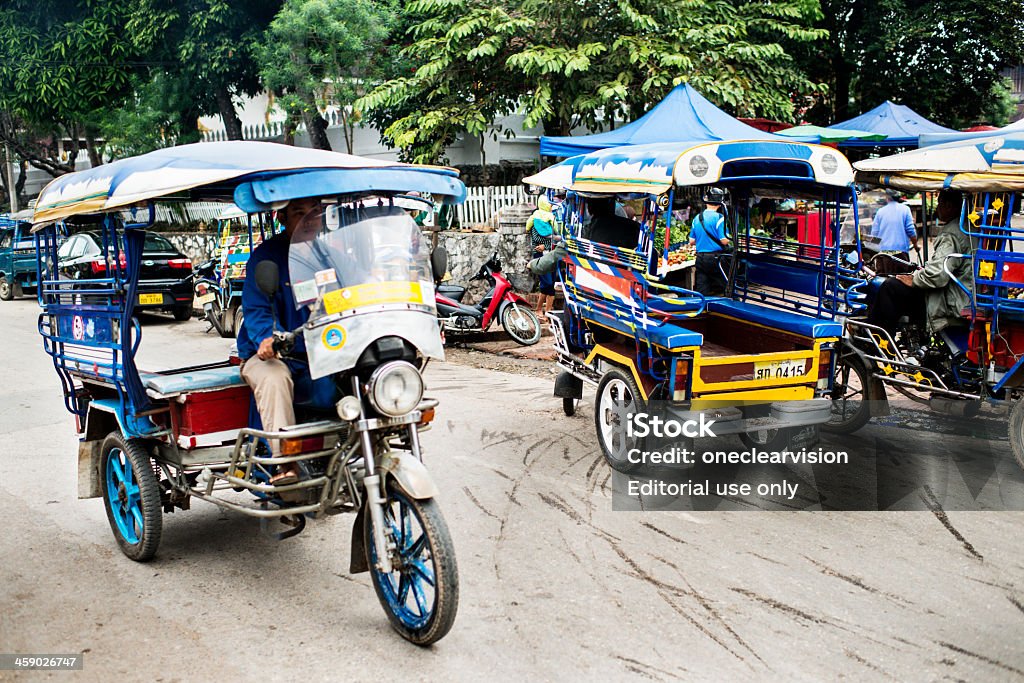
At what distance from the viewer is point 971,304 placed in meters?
7.00

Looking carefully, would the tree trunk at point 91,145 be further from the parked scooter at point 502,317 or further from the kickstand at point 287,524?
the kickstand at point 287,524

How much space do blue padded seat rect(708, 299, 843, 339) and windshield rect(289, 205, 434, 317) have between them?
3.35 metres

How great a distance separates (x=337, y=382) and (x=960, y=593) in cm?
322

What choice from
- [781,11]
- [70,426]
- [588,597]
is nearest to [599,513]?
[588,597]

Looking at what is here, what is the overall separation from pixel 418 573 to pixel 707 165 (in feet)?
11.6

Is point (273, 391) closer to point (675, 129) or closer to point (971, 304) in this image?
point (971, 304)

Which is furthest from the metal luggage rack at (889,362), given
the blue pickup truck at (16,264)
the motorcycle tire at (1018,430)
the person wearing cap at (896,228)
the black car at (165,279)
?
the blue pickup truck at (16,264)

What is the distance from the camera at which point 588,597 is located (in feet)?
15.4

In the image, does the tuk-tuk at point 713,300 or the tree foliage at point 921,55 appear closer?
the tuk-tuk at point 713,300

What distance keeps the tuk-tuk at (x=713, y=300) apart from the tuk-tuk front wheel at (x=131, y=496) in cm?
316

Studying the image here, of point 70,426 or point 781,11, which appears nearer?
point 70,426

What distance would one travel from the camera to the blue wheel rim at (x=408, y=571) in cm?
407

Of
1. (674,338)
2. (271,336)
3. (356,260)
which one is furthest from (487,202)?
(356,260)

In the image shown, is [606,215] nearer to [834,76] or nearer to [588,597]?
[588,597]
